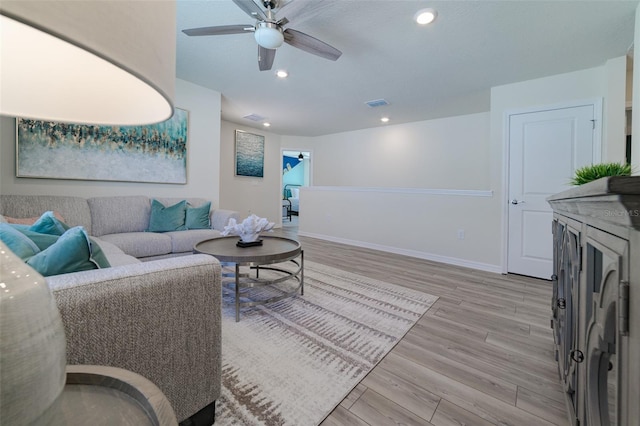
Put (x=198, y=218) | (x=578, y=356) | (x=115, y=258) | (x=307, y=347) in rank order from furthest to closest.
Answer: (x=198, y=218), (x=115, y=258), (x=307, y=347), (x=578, y=356)

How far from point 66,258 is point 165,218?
7.64 ft

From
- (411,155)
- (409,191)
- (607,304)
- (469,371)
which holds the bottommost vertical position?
(469,371)

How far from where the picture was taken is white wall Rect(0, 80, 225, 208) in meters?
2.66

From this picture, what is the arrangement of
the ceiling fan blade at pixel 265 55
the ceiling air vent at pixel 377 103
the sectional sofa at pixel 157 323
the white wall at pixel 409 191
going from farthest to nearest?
the ceiling air vent at pixel 377 103, the white wall at pixel 409 191, the ceiling fan blade at pixel 265 55, the sectional sofa at pixel 157 323

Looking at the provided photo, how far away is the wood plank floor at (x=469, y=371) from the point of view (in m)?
1.15

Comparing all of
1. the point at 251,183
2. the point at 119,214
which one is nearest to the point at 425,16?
the point at 119,214

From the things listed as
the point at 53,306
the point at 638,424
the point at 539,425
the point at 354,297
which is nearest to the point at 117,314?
the point at 53,306

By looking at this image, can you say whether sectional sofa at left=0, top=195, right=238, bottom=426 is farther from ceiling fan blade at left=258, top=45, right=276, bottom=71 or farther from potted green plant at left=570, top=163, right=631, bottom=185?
ceiling fan blade at left=258, top=45, right=276, bottom=71

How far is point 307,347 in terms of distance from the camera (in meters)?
1.59

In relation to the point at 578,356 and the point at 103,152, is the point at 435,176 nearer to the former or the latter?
the point at 578,356

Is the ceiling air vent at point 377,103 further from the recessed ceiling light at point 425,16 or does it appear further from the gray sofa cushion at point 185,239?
the gray sofa cushion at point 185,239

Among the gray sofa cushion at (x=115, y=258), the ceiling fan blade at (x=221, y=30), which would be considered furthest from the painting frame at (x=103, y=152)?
the gray sofa cushion at (x=115, y=258)

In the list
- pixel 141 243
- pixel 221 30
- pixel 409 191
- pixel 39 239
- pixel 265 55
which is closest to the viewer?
pixel 39 239

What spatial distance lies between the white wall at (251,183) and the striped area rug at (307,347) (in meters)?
3.66
